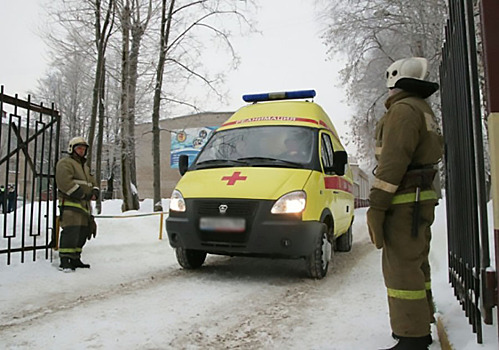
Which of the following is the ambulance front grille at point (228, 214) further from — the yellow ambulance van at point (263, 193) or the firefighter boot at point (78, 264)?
the firefighter boot at point (78, 264)

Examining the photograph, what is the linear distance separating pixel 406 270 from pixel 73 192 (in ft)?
15.1

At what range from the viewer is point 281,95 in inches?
285

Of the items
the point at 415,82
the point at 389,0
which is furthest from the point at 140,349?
the point at 389,0

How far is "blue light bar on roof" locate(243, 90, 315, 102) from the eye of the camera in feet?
23.8

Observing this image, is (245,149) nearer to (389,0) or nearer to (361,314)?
(361,314)

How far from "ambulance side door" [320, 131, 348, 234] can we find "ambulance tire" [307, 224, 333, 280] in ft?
1.92

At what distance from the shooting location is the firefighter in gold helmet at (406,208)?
2682 mm

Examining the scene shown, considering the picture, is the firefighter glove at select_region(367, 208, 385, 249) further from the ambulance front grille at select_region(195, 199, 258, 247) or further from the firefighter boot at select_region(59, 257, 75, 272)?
the firefighter boot at select_region(59, 257, 75, 272)

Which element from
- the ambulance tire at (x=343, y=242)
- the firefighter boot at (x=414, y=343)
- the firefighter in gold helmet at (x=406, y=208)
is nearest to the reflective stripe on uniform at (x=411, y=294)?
the firefighter in gold helmet at (x=406, y=208)

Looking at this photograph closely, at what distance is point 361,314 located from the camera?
12.8 feet

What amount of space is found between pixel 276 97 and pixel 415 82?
4451 millimetres

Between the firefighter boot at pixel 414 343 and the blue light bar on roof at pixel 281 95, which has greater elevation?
the blue light bar on roof at pixel 281 95

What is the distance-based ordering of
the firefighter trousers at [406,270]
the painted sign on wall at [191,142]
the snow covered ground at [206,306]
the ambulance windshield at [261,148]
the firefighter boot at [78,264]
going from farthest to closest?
the painted sign on wall at [191,142] → the firefighter boot at [78,264] → the ambulance windshield at [261,148] → the snow covered ground at [206,306] → the firefighter trousers at [406,270]

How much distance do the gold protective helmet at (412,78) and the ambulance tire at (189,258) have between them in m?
3.77
